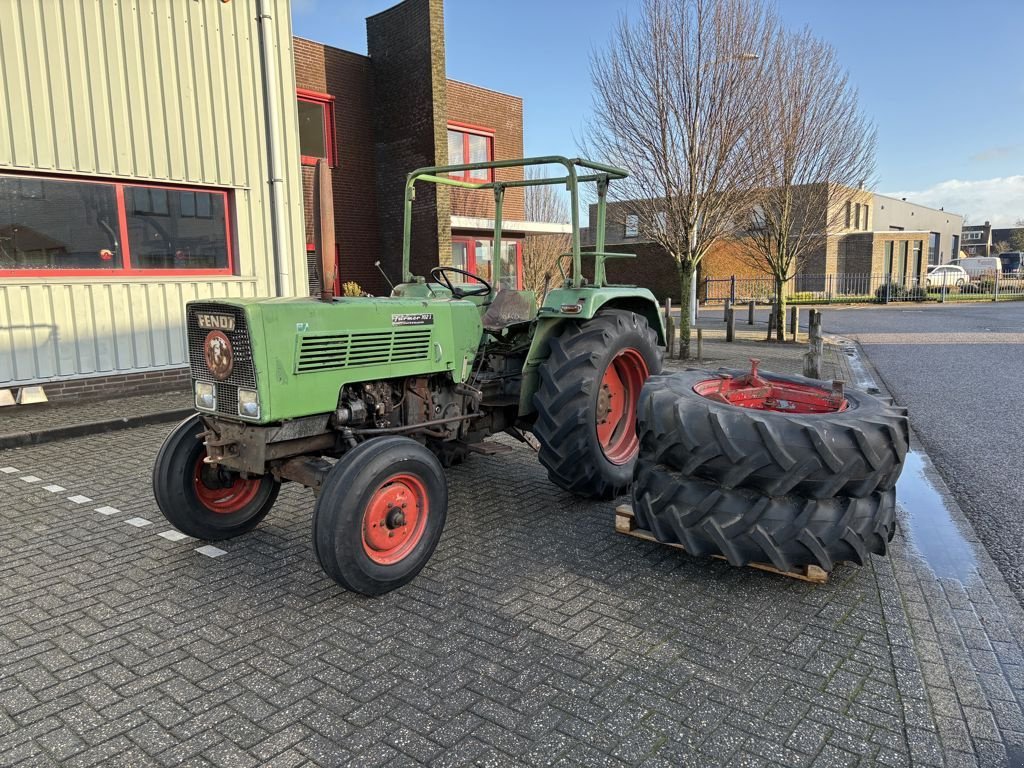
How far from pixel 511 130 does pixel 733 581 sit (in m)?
17.2

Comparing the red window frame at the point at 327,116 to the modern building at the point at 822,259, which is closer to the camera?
the red window frame at the point at 327,116

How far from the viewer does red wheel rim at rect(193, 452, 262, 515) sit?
13.1ft

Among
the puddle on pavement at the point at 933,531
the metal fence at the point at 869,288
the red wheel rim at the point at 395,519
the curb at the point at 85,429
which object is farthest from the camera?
the metal fence at the point at 869,288

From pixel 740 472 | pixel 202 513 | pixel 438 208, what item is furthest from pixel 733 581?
pixel 438 208

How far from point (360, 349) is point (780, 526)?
2.30m

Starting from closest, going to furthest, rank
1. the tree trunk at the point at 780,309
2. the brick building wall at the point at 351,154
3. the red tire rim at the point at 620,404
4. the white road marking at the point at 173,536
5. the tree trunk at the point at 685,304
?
the white road marking at the point at 173,536, the red tire rim at the point at 620,404, the tree trunk at the point at 685,304, the brick building wall at the point at 351,154, the tree trunk at the point at 780,309

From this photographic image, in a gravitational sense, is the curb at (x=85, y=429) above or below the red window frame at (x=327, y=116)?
below

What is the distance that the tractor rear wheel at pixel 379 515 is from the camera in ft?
10.4

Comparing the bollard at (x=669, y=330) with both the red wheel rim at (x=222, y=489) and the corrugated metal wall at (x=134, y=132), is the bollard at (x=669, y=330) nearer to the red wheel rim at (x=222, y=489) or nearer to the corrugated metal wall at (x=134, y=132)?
the corrugated metal wall at (x=134, y=132)

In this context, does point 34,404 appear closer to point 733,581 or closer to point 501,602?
point 501,602

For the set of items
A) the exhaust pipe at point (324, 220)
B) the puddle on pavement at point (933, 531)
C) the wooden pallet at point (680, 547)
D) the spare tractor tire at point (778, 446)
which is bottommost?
the puddle on pavement at point (933, 531)

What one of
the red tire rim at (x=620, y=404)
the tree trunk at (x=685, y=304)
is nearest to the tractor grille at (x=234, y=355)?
the red tire rim at (x=620, y=404)

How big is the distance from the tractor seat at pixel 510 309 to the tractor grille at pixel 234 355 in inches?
69.0

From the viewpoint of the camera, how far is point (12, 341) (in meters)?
7.34
